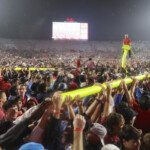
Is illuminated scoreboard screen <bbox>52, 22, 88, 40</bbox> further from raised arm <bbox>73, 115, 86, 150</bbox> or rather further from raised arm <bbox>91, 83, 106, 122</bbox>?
raised arm <bbox>73, 115, 86, 150</bbox>

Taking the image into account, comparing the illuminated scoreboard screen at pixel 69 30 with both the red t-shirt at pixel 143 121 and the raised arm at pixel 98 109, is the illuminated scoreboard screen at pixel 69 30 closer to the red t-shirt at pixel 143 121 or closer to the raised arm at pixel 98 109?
the red t-shirt at pixel 143 121

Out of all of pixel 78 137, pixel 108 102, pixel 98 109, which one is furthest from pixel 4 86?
pixel 78 137

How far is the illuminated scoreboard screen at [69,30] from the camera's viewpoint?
83.1ft

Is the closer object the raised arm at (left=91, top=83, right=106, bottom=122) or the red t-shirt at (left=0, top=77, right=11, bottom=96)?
the raised arm at (left=91, top=83, right=106, bottom=122)

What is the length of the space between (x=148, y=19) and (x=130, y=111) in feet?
70.1

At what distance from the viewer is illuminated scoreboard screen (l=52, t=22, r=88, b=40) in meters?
25.3

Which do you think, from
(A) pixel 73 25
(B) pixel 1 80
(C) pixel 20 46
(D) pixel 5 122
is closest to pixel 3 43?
(C) pixel 20 46

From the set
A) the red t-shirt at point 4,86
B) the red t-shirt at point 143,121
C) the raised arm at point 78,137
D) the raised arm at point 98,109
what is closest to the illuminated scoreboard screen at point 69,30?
the red t-shirt at point 4,86

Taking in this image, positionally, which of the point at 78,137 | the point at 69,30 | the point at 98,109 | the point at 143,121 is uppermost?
the point at 69,30

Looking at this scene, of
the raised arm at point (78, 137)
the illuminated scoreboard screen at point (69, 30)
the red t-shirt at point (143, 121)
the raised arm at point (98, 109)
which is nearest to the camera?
the raised arm at point (78, 137)

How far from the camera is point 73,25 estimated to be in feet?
84.1

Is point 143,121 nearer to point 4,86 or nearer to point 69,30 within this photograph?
point 4,86

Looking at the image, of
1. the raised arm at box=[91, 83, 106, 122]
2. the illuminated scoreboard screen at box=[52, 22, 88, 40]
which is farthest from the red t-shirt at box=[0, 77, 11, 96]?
the illuminated scoreboard screen at box=[52, 22, 88, 40]

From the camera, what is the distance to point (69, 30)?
84.8 feet
